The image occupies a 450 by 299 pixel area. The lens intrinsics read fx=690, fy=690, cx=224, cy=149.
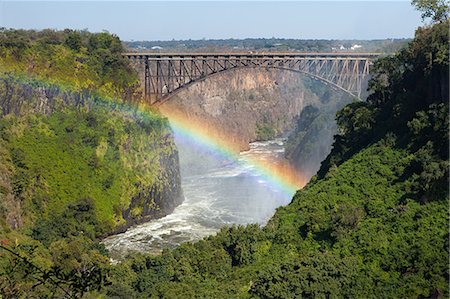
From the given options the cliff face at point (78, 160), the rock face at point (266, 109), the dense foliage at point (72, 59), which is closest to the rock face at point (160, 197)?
the cliff face at point (78, 160)

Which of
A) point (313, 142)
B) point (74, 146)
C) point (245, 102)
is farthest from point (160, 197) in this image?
point (245, 102)

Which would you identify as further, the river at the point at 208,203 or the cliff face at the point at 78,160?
the river at the point at 208,203

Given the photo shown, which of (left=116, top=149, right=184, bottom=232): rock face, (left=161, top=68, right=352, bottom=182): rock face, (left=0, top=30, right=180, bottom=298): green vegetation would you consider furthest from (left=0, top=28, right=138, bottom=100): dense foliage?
(left=161, top=68, right=352, bottom=182): rock face

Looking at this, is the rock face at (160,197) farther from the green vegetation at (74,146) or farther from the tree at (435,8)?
the tree at (435,8)

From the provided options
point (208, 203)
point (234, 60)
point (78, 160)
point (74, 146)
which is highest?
point (234, 60)

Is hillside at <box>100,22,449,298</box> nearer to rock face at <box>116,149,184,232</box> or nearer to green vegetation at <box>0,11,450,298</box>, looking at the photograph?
green vegetation at <box>0,11,450,298</box>

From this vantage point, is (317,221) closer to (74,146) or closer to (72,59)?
(74,146)

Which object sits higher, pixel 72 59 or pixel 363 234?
pixel 72 59

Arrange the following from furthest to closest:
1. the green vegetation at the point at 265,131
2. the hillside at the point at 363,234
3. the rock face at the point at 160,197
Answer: the green vegetation at the point at 265,131, the rock face at the point at 160,197, the hillside at the point at 363,234
